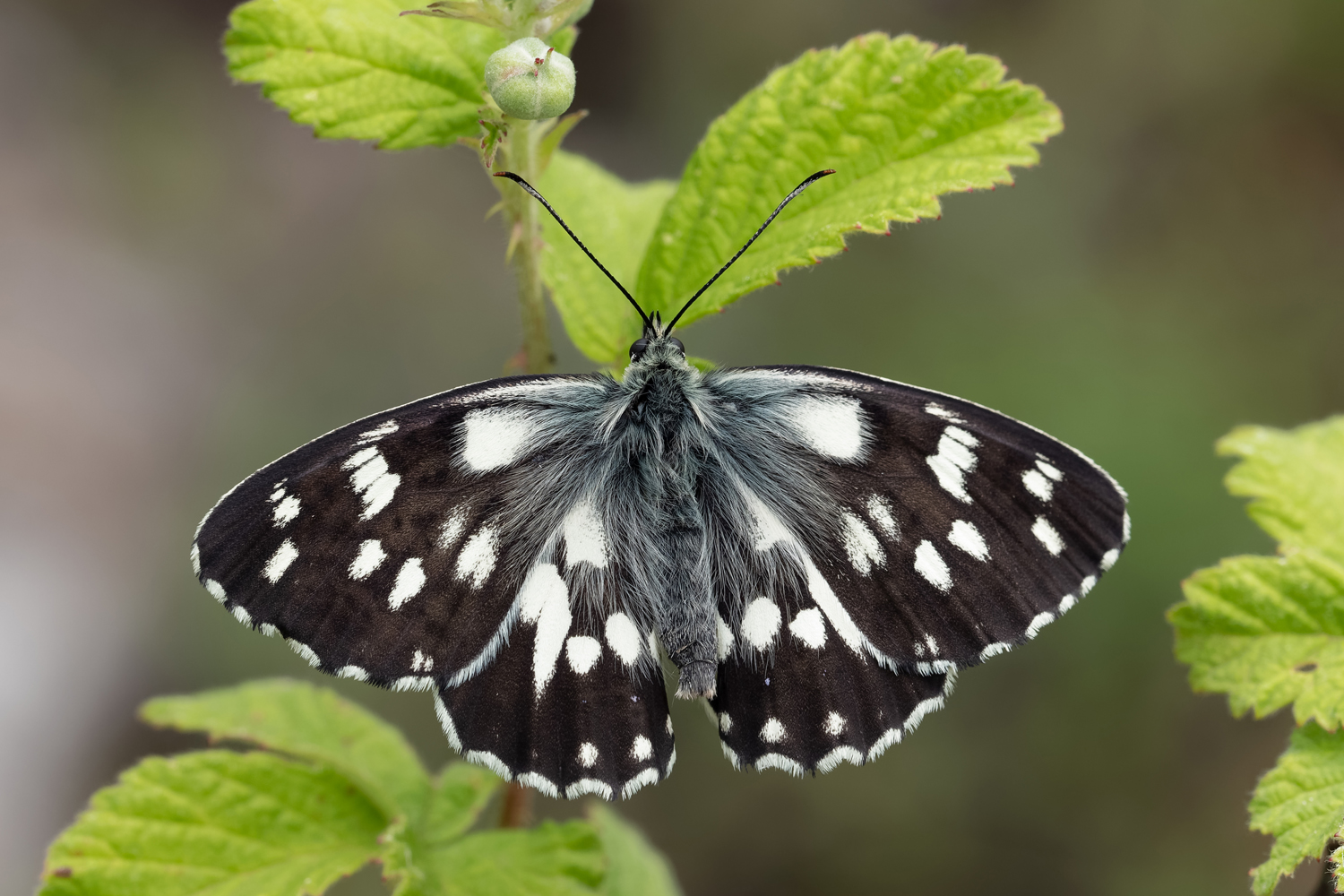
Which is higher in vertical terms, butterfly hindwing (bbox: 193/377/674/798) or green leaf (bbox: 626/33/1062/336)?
green leaf (bbox: 626/33/1062/336)

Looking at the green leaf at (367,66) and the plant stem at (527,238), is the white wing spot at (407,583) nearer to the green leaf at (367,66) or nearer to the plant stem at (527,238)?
the plant stem at (527,238)

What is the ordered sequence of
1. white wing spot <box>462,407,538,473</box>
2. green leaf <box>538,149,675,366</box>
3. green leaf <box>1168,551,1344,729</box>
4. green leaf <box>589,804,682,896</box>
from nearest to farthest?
green leaf <box>1168,551,1344,729</box> < white wing spot <box>462,407,538,473</box> < green leaf <box>538,149,675,366</box> < green leaf <box>589,804,682,896</box>

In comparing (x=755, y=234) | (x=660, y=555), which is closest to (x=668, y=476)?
(x=660, y=555)

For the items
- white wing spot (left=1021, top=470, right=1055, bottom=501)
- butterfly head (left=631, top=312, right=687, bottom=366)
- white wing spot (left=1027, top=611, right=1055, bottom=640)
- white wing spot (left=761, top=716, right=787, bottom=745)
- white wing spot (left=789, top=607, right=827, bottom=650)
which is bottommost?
white wing spot (left=761, top=716, right=787, bottom=745)

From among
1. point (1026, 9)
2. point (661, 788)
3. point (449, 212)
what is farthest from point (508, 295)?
point (1026, 9)

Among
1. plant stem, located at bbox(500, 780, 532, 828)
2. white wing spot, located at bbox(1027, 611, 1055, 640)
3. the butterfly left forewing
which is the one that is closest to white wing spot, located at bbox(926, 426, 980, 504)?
the butterfly left forewing

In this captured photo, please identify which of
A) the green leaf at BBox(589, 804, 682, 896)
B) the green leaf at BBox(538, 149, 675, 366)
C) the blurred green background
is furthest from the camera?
the blurred green background

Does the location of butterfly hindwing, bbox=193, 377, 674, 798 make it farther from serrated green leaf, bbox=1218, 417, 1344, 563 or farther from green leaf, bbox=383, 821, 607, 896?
serrated green leaf, bbox=1218, 417, 1344, 563

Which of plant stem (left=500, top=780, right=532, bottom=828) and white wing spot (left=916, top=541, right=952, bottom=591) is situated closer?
white wing spot (left=916, top=541, right=952, bottom=591)

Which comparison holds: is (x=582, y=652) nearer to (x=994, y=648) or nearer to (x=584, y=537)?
(x=584, y=537)
